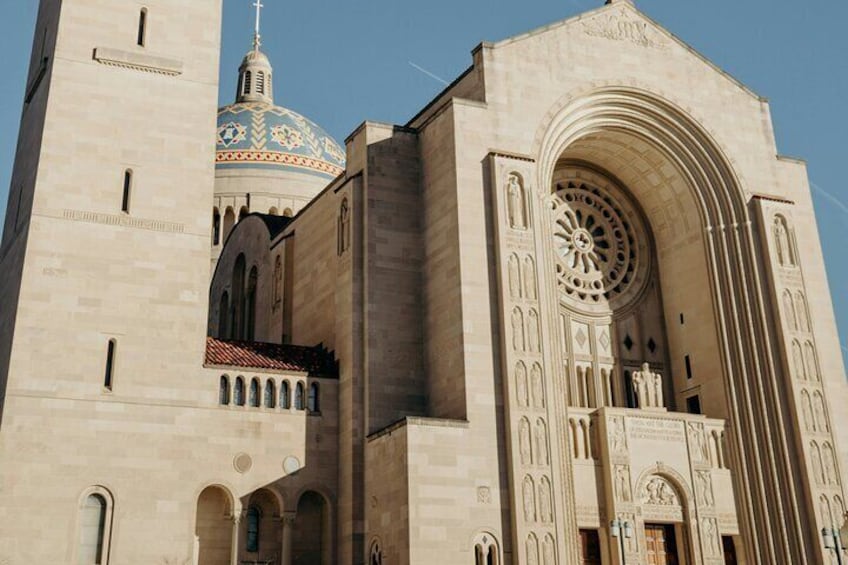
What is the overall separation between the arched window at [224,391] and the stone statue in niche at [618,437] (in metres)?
9.05

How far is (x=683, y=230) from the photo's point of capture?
28.5m

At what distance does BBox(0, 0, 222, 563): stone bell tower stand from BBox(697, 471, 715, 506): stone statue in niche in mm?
12493

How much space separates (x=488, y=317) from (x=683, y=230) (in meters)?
8.52

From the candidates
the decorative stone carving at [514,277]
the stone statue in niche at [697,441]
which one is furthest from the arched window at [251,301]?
the stone statue in niche at [697,441]

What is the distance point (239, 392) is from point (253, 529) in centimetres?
322

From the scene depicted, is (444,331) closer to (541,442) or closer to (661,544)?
(541,442)

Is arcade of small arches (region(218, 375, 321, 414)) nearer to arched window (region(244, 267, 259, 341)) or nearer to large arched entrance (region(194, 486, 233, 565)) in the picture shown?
large arched entrance (region(194, 486, 233, 565))

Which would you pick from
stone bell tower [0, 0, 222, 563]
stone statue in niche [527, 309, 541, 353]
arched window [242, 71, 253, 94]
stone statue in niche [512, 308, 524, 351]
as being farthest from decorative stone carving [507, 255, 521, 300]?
arched window [242, 71, 253, 94]

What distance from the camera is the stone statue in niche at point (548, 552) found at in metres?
21.3

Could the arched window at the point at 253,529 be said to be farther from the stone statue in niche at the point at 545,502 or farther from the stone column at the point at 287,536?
the stone statue in niche at the point at 545,502

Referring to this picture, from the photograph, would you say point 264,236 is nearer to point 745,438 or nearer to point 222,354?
point 222,354

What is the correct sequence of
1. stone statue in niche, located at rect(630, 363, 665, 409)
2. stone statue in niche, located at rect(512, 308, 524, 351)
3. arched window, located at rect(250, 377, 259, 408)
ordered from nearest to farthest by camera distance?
1. stone statue in niche, located at rect(512, 308, 524, 351)
2. arched window, located at rect(250, 377, 259, 408)
3. stone statue in niche, located at rect(630, 363, 665, 409)

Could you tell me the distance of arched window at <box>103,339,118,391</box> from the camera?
21.8 meters

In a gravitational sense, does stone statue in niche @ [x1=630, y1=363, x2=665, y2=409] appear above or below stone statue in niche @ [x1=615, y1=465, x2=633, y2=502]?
above
